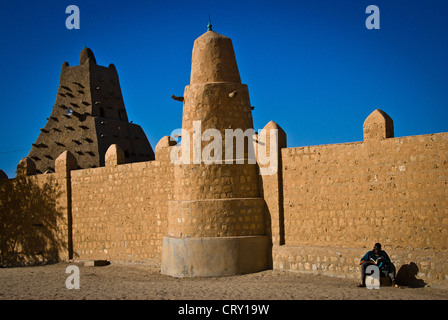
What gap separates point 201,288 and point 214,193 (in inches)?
107

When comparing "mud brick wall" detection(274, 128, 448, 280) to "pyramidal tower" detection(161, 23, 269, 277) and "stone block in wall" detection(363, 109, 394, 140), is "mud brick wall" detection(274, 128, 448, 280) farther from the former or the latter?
"pyramidal tower" detection(161, 23, 269, 277)

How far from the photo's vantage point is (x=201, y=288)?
1066 centimetres

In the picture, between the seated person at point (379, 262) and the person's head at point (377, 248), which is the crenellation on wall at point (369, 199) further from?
the person's head at point (377, 248)

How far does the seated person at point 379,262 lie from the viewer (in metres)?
10.2

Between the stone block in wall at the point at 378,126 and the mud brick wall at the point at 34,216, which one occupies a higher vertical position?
the stone block in wall at the point at 378,126

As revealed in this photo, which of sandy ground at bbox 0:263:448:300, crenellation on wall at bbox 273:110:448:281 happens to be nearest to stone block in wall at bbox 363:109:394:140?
crenellation on wall at bbox 273:110:448:281

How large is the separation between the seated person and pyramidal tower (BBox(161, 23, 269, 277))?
9.91 feet

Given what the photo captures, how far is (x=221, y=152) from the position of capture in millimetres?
12883

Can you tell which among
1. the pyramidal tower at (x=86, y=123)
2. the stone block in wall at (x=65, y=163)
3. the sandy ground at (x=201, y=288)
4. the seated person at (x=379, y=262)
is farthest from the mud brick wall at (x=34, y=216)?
the seated person at (x=379, y=262)

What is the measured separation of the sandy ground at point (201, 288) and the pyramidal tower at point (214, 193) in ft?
1.45

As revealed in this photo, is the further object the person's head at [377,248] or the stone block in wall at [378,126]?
the stone block in wall at [378,126]

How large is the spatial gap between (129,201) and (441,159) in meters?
8.70
